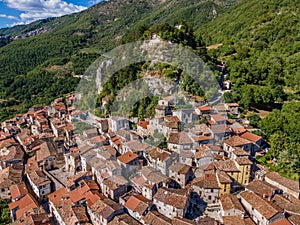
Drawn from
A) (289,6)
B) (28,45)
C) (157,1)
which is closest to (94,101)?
(289,6)

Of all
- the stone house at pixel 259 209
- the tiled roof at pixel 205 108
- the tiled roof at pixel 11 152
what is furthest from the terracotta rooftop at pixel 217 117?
the tiled roof at pixel 11 152

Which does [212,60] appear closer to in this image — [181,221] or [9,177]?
[181,221]

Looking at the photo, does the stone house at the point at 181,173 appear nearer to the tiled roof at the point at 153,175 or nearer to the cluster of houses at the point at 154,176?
the cluster of houses at the point at 154,176

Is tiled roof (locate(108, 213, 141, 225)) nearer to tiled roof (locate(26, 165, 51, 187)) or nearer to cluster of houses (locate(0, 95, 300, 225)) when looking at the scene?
cluster of houses (locate(0, 95, 300, 225))

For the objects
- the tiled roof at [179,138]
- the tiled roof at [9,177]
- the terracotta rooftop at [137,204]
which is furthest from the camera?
the tiled roof at [9,177]

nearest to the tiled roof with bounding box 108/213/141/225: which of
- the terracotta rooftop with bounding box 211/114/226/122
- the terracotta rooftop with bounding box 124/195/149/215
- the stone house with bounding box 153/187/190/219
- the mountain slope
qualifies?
the terracotta rooftop with bounding box 124/195/149/215

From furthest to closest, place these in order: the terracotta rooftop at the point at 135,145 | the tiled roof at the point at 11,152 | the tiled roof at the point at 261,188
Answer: the tiled roof at the point at 11,152
the terracotta rooftop at the point at 135,145
the tiled roof at the point at 261,188

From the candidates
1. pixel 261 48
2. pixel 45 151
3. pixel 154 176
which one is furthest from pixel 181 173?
pixel 261 48
